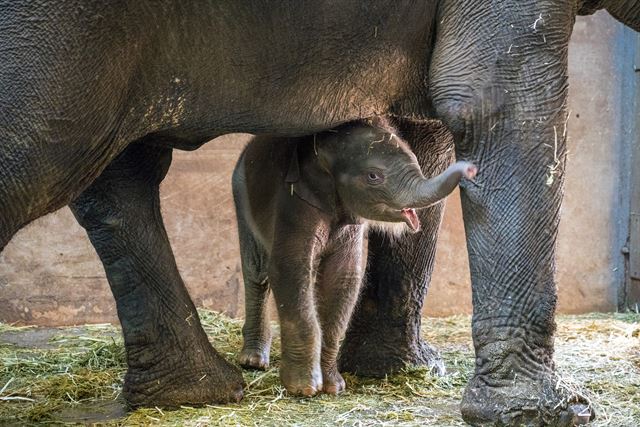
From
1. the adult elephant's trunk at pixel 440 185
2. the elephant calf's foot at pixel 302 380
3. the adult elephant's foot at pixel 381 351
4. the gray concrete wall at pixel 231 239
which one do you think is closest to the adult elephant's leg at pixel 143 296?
the elephant calf's foot at pixel 302 380

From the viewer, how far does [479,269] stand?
4309mm

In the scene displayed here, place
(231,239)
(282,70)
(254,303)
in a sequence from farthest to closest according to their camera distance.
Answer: (231,239) < (254,303) < (282,70)

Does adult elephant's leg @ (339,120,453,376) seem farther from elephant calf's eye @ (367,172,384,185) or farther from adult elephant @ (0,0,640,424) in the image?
adult elephant @ (0,0,640,424)

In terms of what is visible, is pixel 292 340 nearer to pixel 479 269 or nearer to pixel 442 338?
pixel 479 269

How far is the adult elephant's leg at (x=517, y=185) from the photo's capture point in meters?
4.21

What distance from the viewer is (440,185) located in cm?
421

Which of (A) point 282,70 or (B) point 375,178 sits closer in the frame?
(A) point 282,70

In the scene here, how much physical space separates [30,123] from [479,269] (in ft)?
5.49

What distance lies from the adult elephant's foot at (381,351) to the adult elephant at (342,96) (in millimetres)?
1071

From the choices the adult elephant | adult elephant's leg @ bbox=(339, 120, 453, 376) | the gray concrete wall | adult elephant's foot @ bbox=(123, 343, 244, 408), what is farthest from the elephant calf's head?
the gray concrete wall

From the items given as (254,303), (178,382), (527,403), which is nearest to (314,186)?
(178,382)

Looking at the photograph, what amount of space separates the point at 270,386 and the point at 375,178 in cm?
107

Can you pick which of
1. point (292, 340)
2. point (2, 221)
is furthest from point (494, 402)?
point (2, 221)

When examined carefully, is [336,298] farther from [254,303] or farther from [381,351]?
[254,303]
